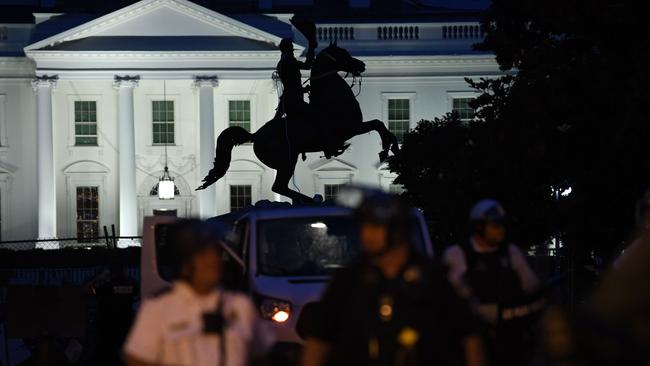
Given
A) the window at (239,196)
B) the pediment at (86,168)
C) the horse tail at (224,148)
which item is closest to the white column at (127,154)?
the pediment at (86,168)

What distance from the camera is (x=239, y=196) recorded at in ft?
188

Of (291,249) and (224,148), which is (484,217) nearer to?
(291,249)

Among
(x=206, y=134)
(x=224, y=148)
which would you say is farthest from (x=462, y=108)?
(x=224, y=148)

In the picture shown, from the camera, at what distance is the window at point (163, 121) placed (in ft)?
186

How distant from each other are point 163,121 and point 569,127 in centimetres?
3602

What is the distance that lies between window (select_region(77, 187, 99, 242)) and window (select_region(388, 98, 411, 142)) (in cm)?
1175

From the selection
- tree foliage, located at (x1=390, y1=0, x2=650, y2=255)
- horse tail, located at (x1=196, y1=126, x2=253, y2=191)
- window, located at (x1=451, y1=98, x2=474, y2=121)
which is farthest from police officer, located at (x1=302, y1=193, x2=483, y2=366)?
window, located at (x1=451, y1=98, x2=474, y2=121)

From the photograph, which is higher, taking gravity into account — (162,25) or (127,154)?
(162,25)

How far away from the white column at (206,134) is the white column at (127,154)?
8.09 ft

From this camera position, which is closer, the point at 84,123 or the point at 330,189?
the point at 84,123

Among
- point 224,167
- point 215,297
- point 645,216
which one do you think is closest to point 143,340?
point 215,297

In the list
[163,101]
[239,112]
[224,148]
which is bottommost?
[224,148]

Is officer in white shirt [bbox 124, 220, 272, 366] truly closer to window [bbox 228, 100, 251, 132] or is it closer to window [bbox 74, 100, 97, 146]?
window [bbox 228, 100, 251, 132]

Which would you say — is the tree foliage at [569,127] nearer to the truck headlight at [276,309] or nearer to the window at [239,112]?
the truck headlight at [276,309]
